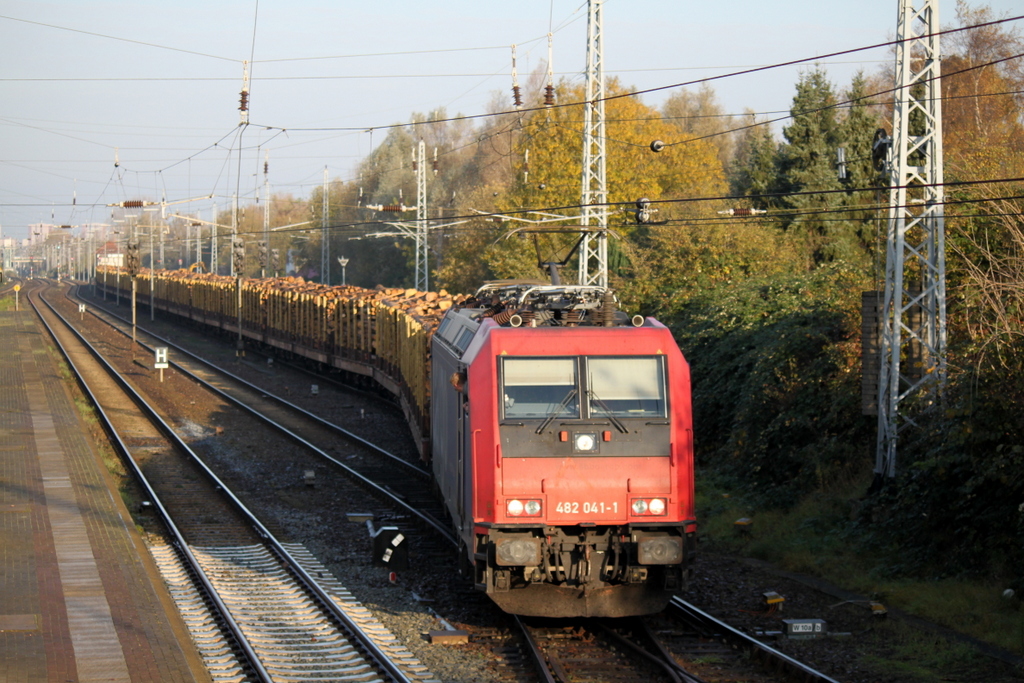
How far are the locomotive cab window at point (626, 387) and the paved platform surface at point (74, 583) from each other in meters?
3.99

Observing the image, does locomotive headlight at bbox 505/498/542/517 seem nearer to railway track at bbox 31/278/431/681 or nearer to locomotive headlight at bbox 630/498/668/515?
locomotive headlight at bbox 630/498/668/515

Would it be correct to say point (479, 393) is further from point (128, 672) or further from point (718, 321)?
point (718, 321)

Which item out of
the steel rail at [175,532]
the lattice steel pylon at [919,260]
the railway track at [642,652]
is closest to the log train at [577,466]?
the railway track at [642,652]

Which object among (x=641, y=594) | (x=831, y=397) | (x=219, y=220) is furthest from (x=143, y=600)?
(x=219, y=220)

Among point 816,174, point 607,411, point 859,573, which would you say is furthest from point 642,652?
point 816,174

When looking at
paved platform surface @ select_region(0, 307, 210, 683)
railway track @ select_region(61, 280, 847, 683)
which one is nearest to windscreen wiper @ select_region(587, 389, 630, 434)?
railway track @ select_region(61, 280, 847, 683)

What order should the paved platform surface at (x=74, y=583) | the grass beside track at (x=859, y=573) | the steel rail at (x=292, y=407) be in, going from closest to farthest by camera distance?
the paved platform surface at (x=74, y=583) < the grass beside track at (x=859, y=573) < the steel rail at (x=292, y=407)

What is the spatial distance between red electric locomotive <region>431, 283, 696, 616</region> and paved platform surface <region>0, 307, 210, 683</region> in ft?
9.03

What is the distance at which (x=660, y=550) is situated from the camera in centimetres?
877

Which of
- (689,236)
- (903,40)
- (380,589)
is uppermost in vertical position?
(903,40)

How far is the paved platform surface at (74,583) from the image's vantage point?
793cm

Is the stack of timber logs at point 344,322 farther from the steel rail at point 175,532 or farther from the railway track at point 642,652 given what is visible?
the railway track at point 642,652

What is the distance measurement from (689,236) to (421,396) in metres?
10.7

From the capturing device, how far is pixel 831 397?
50.4ft
